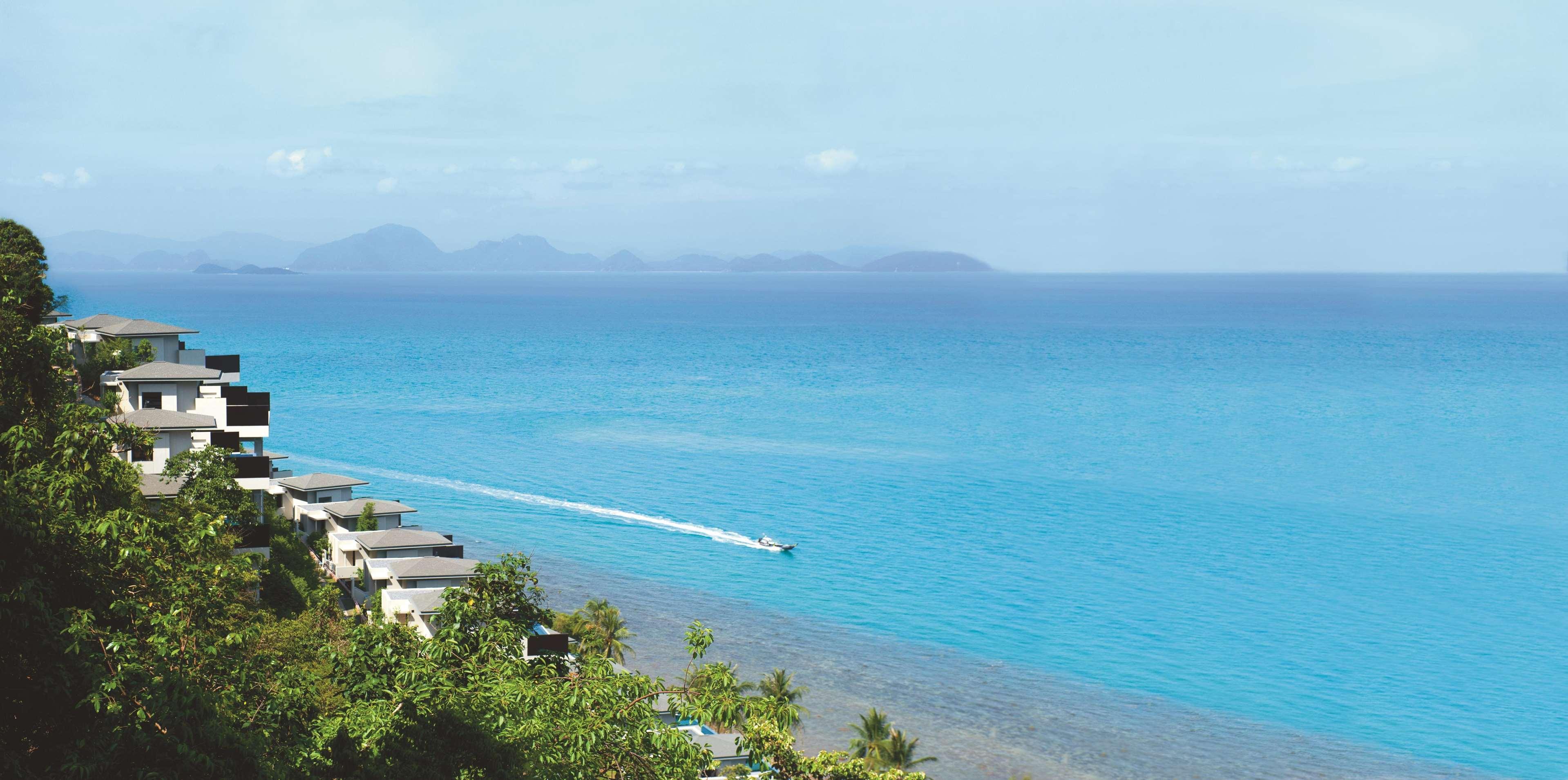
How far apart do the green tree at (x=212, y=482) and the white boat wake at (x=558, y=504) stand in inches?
1152

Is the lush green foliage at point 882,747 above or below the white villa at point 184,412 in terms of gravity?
below

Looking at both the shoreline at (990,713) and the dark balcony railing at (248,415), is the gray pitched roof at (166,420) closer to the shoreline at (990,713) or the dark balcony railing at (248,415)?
the dark balcony railing at (248,415)

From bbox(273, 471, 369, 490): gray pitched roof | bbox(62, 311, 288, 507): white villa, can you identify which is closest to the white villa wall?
bbox(62, 311, 288, 507): white villa

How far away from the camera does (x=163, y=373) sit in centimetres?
3522

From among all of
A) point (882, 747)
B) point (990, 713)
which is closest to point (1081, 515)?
point (990, 713)

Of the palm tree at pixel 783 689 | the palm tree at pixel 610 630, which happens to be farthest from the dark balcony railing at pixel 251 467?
the palm tree at pixel 783 689

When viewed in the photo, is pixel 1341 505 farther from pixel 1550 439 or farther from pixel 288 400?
pixel 288 400

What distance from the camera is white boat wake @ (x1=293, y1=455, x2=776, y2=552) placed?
58.2 meters

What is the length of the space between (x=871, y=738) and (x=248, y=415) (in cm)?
2109

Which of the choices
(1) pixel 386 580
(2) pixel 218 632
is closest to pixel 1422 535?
(1) pixel 386 580

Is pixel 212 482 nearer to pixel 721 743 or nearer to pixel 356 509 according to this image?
pixel 356 509

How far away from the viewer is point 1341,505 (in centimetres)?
6431

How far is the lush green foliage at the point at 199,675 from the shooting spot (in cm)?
853

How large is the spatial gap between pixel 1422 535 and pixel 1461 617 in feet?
40.2
